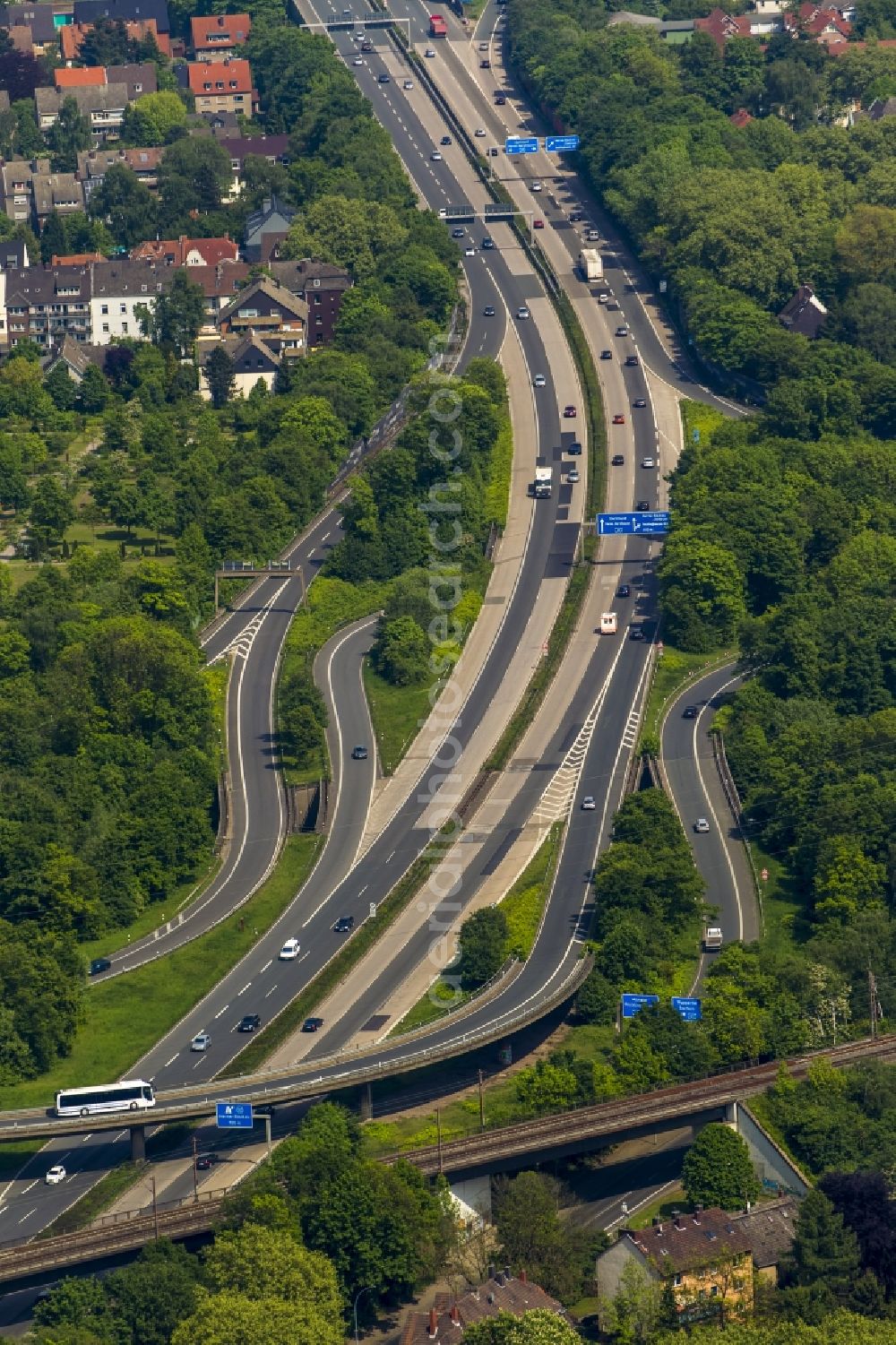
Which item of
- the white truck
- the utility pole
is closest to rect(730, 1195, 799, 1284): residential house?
the utility pole

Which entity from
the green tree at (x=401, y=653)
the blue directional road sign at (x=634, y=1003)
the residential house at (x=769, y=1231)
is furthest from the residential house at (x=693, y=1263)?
the green tree at (x=401, y=653)

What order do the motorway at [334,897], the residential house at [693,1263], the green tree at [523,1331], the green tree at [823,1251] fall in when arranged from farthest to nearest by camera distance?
the motorway at [334,897] → the green tree at [823,1251] → the residential house at [693,1263] → the green tree at [523,1331]

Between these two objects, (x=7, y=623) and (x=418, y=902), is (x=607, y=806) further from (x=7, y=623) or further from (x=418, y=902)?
(x=7, y=623)

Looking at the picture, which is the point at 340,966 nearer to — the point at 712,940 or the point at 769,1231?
the point at 712,940

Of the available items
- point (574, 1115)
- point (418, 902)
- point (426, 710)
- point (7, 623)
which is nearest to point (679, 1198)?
point (574, 1115)

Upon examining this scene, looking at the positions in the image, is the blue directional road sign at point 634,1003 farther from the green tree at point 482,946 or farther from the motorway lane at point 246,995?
the motorway lane at point 246,995

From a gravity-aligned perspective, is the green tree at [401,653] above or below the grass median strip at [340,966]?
above
